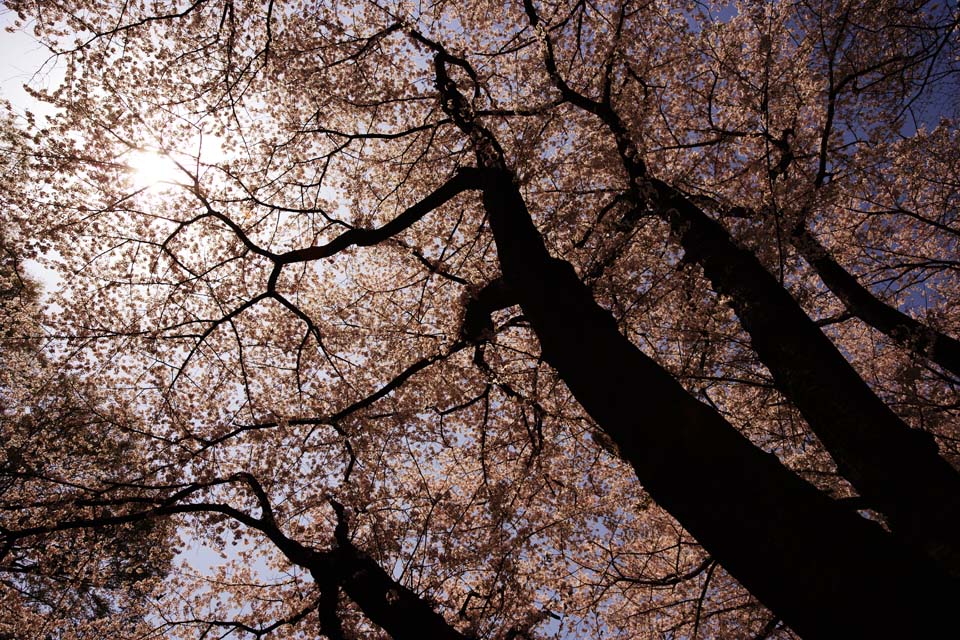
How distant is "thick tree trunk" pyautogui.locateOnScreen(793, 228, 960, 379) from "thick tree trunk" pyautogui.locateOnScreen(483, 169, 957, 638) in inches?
175

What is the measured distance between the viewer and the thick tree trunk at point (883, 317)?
5844mm

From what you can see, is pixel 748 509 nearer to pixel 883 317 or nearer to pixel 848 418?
pixel 848 418

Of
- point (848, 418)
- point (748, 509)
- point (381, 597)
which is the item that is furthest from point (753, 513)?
point (381, 597)

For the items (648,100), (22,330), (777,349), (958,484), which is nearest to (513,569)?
(777,349)

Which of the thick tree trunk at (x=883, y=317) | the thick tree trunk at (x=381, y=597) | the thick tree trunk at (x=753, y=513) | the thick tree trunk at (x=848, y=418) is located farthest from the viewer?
the thick tree trunk at (x=883, y=317)

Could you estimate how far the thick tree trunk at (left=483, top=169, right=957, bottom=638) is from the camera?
2.09 metres

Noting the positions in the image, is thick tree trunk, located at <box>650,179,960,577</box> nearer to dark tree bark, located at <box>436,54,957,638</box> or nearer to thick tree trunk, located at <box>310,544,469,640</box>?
dark tree bark, located at <box>436,54,957,638</box>

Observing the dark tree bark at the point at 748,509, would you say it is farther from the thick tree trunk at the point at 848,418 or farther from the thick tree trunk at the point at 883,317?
the thick tree trunk at the point at 883,317

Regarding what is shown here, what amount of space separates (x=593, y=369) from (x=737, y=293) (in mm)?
2621

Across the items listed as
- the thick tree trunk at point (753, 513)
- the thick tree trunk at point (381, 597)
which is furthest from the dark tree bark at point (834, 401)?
the thick tree trunk at point (381, 597)

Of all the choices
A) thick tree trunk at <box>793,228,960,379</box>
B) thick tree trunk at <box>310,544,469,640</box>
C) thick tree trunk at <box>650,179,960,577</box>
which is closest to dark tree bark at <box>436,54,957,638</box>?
thick tree trunk at <box>650,179,960,577</box>

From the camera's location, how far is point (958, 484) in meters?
3.13

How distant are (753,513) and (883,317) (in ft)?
19.5

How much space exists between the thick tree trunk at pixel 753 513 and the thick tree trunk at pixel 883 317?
14.5ft
